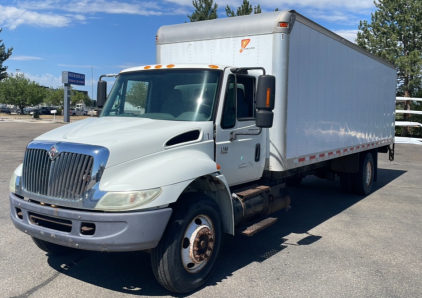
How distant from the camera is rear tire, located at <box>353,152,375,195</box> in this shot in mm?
10016

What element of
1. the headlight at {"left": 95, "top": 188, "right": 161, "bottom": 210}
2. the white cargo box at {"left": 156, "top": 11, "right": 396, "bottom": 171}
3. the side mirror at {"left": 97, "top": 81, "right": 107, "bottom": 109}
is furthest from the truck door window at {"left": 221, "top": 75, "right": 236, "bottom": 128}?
the side mirror at {"left": 97, "top": 81, "right": 107, "bottom": 109}

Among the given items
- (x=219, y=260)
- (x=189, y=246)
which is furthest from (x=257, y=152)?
(x=189, y=246)

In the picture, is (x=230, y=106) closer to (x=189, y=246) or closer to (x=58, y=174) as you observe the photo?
(x=189, y=246)

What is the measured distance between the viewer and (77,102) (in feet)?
359

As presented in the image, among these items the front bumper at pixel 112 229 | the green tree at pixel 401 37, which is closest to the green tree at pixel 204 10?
the green tree at pixel 401 37

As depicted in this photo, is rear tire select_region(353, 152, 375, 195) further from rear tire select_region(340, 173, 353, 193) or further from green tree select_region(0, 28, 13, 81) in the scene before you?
green tree select_region(0, 28, 13, 81)

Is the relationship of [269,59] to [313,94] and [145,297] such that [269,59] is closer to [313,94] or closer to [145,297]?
[313,94]

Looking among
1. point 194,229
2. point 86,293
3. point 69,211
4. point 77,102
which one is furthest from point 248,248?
point 77,102

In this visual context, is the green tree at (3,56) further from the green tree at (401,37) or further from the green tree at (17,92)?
the green tree at (401,37)

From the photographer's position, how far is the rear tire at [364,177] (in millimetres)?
10016

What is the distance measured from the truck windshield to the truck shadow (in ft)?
6.08

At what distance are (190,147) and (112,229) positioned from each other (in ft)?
4.42

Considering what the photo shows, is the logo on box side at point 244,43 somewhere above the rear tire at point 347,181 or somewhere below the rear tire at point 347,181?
above

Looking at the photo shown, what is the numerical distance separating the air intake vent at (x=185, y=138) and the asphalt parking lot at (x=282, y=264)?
5.24 feet
